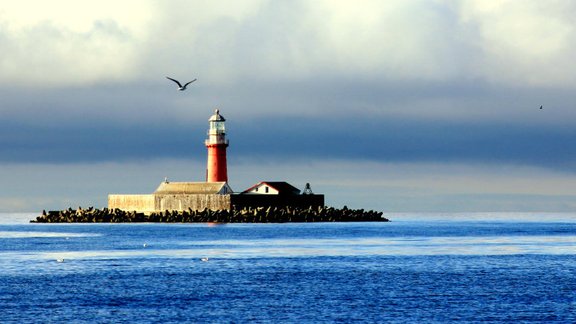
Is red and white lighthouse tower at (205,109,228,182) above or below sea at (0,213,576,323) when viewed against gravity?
above

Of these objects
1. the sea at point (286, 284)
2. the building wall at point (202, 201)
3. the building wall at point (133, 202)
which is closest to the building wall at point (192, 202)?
the building wall at point (202, 201)

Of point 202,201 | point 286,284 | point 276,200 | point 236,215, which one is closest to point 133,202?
point 202,201

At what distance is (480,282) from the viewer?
41750 mm

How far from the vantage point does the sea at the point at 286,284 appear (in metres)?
32.2

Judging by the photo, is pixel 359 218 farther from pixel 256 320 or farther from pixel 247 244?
pixel 256 320

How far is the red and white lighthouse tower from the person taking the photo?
96188 mm

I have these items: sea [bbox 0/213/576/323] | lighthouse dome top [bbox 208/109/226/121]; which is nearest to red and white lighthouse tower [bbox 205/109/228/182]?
lighthouse dome top [bbox 208/109/226/121]

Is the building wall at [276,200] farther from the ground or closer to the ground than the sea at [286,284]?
farther from the ground

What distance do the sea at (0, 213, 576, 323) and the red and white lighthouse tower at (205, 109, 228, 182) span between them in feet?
94.3

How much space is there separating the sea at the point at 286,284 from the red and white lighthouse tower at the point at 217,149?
28755mm

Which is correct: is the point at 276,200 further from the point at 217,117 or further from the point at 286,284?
the point at 286,284

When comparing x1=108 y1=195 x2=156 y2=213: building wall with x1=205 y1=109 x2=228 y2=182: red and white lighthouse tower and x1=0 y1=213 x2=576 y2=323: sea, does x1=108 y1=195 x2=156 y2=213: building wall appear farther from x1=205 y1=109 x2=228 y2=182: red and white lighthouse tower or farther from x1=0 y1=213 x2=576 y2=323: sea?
x1=0 y1=213 x2=576 y2=323: sea

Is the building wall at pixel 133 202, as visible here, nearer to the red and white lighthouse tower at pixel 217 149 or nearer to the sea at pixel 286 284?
the red and white lighthouse tower at pixel 217 149

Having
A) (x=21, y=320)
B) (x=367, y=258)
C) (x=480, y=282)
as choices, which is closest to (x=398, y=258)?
(x=367, y=258)
